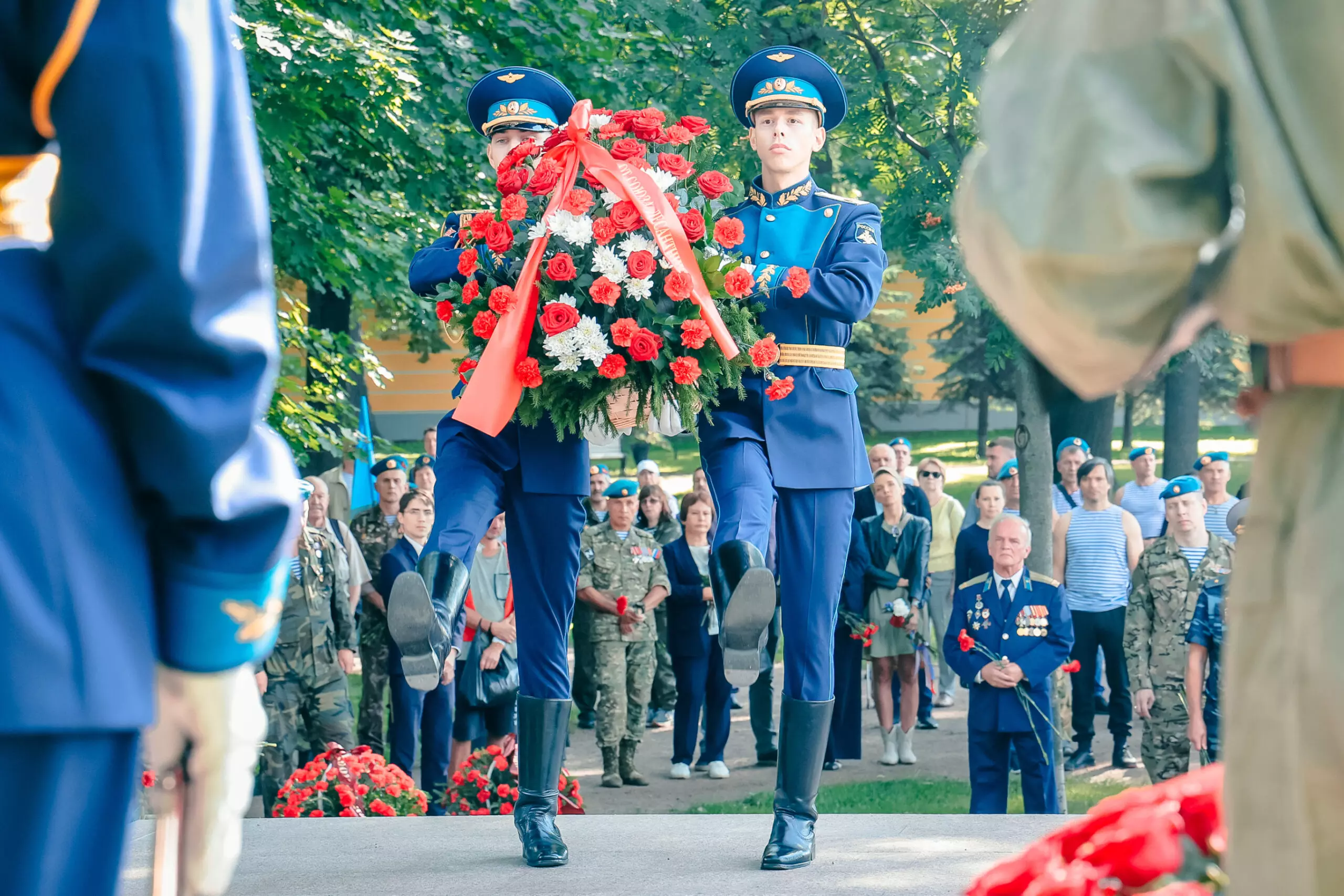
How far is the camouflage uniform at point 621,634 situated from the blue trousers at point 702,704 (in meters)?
0.24

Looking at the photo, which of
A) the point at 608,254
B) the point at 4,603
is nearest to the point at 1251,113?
the point at 4,603

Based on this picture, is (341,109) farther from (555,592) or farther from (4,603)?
(4,603)

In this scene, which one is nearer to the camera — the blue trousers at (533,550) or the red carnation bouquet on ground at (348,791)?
the blue trousers at (533,550)

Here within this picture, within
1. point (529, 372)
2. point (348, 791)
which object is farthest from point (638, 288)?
point (348, 791)

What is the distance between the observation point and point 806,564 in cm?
514

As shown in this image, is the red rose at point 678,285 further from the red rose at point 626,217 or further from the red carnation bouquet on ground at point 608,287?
the red rose at point 626,217

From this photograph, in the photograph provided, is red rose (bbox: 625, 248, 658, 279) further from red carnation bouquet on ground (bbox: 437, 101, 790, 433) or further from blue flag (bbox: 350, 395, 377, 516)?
blue flag (bbox: 350, 395, 377, 516)

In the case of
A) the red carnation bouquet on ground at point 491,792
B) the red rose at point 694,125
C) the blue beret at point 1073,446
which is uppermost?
the red rose at point 694,125

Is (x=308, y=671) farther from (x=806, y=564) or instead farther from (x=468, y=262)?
(x=806, y=564)

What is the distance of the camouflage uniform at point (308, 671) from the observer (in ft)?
27.1

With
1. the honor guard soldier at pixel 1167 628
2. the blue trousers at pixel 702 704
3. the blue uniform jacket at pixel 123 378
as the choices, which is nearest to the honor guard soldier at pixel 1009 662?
the honor guard soldier at pixel 1167 628

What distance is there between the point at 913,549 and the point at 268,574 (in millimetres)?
8905

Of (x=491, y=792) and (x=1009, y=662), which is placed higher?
(x=1009, y=662)

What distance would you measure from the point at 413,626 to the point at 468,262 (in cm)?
125
